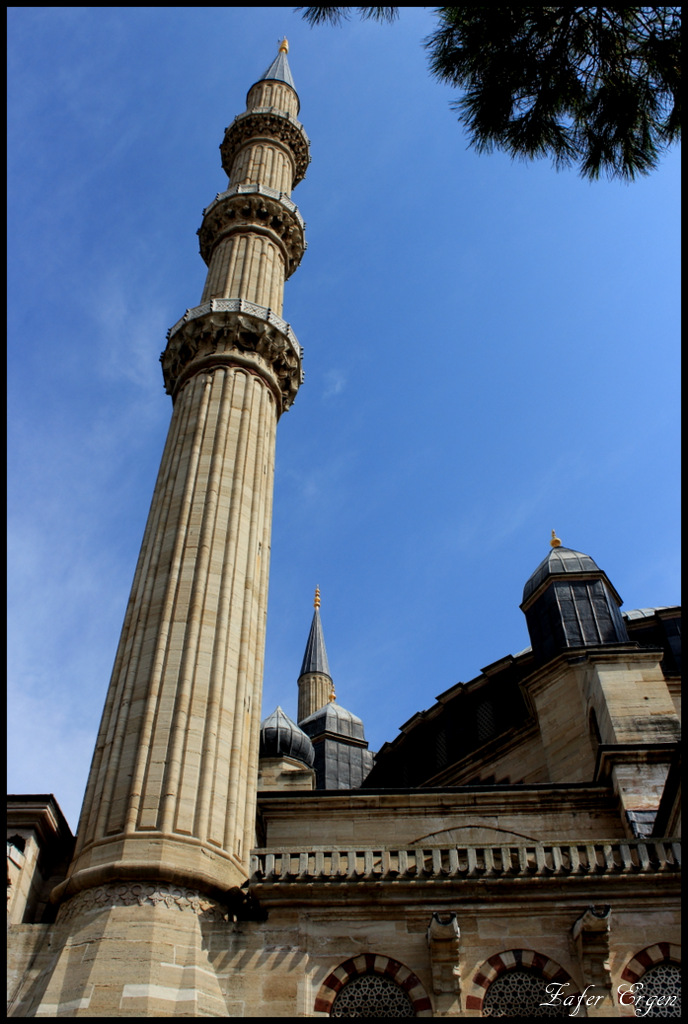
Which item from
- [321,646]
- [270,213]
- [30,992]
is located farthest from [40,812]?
[321,646]

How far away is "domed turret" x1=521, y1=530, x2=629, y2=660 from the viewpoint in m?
20.9

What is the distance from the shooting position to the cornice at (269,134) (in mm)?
27312

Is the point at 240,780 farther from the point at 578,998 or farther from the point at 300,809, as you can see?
the point at 578,998

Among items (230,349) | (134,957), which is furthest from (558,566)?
(134,957)

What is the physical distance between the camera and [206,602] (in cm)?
1520

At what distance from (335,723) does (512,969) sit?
1900 cm

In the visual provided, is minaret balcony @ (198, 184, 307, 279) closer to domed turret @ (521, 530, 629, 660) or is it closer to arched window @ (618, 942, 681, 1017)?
domed turret @ (521, 530, 629, 660)

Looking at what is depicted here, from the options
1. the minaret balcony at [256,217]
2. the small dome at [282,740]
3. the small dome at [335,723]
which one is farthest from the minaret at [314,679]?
the minaret balcony at [256,217]

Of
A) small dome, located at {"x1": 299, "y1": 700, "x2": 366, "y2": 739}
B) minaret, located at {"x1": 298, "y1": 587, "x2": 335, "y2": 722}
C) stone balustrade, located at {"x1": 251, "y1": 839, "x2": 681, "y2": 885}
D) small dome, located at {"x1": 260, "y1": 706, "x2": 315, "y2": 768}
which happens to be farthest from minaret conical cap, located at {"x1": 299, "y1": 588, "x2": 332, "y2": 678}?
stone balustrade, located at {"x1": 251, "y1": 839, "x2": 681, "y2": 885}

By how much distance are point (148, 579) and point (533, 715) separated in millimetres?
9994

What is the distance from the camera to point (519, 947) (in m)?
11.4

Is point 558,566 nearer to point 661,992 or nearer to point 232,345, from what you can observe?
point 232,345

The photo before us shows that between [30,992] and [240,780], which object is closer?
[30,992]

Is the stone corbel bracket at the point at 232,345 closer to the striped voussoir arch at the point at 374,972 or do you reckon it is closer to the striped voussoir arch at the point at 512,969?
the striped voussoir arch at the point at 374,972
